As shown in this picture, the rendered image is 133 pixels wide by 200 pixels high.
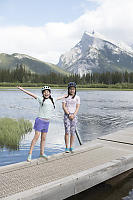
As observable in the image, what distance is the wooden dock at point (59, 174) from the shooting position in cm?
470

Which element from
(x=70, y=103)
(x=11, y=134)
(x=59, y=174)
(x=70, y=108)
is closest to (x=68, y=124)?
(x=70, y=108)

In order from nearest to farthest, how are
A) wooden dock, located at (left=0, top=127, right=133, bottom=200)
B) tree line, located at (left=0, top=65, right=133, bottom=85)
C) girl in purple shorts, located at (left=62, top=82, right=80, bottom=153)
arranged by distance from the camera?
wooden dock, located at (left=0, top=127, right=133, bottom=200) < girl in purple shorts, located at (left=62, top=82, right=80, bottom=153) < tree line, located at (left=0, top=65, right=133, bottom=85)

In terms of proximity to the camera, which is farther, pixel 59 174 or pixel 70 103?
pixel 70 103

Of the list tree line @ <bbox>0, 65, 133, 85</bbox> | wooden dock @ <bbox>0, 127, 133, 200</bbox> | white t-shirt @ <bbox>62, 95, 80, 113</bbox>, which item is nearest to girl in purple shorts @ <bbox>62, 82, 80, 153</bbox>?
white t-shirt @ <bbox>62, 95, 80, 113</bbox>

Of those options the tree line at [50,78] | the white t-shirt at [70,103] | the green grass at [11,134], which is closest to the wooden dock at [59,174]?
the white t-shirt at [70,103]

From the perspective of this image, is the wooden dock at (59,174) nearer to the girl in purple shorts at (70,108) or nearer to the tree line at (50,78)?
the girl in purple shorts at (70,108)

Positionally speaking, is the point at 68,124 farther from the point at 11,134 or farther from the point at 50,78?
the point at 50,78

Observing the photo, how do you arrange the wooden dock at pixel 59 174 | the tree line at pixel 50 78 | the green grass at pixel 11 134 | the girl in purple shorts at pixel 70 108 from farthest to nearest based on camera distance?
the tree line at pixel 50 78 → the green grass at pixel 11 134 → the girl in purple shorts at pixel 70 108 → the wooden dock at pixel 59 174

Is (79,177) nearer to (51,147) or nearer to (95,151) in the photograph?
(95,151)

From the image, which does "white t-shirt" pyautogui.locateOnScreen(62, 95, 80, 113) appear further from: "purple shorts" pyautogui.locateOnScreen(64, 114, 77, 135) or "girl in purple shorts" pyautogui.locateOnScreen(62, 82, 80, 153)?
"purple shorts" pyautogui.locateOnScreen(64, 114, 77, 135)

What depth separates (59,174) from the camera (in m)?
5.68

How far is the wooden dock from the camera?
4.70 m

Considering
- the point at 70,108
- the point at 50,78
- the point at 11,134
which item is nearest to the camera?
the point at 70,108

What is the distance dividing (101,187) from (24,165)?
93.5 inches
